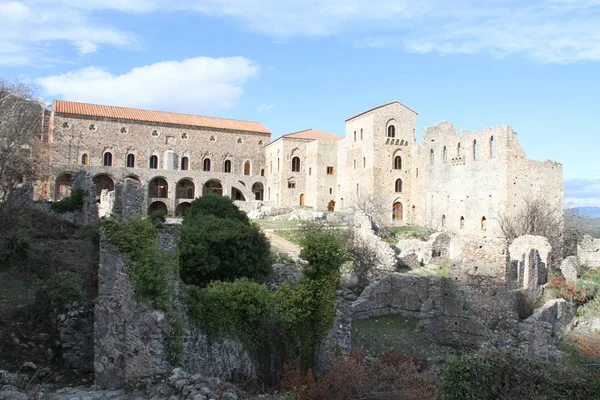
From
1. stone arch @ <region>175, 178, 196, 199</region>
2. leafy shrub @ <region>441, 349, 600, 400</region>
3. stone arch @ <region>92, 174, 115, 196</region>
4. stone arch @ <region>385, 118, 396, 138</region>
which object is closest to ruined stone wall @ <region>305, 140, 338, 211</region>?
stone arch @ <region>385, 118, 396, 138</region>

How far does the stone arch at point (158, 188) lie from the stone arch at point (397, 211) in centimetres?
2154

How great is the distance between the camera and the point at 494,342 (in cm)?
1145

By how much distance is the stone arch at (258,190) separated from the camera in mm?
54803

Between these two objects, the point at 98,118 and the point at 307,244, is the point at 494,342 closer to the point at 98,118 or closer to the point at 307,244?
the point at 307,244

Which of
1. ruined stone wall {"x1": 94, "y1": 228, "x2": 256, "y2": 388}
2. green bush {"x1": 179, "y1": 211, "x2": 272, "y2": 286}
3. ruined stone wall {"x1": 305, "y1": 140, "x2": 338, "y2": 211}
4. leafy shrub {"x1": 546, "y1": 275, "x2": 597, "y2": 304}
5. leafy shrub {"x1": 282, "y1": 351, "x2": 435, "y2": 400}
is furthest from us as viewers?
ruined stone wall {"x1": 305, "y1": 140, "x2": 338, "y2": 211}

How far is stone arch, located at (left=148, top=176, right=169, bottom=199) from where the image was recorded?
48.7m

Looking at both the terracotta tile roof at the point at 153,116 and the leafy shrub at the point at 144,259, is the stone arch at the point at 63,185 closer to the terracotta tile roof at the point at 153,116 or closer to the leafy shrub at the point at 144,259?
the terracotta tile roof at the point at 153,116

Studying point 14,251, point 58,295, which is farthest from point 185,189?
point 58,295

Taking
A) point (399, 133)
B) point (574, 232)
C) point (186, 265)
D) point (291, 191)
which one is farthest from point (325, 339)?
point (291, 191)

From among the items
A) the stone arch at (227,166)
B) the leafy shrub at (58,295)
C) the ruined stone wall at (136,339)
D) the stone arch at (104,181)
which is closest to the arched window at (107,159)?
the stone arch at (104,181)

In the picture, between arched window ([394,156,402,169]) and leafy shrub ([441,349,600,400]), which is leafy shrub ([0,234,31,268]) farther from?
arched window ([394,156,402,169])

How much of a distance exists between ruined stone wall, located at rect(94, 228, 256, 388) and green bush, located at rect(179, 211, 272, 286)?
6038 millimetres

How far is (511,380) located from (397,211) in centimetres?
3420

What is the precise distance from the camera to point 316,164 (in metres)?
47.0
